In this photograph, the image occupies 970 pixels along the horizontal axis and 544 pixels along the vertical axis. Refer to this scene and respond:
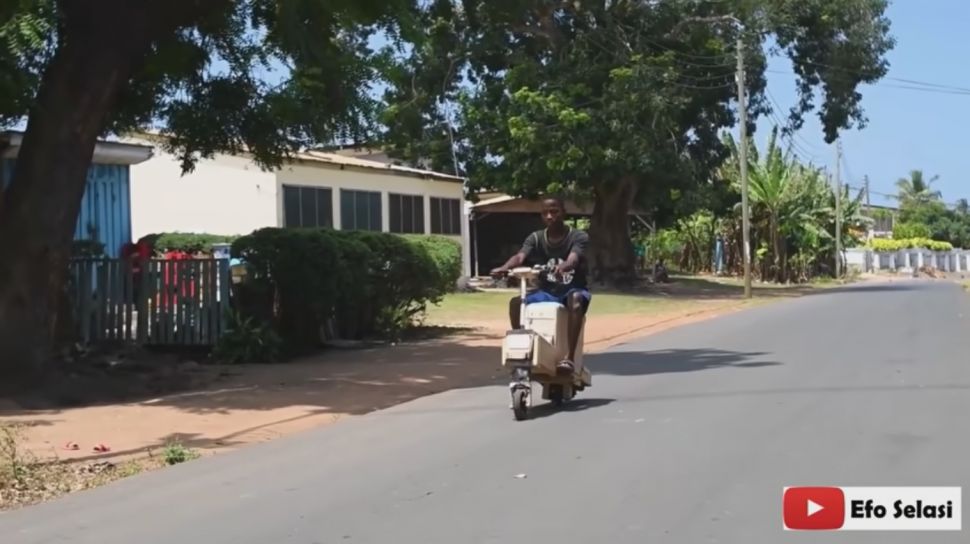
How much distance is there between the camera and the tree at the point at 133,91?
1271 centimetres

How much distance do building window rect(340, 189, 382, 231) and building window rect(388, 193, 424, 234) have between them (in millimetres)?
824

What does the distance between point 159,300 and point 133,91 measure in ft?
10.3

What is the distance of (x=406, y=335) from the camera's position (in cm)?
2045

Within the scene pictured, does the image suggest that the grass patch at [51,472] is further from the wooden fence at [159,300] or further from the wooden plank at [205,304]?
the wooden plank at [205,304]

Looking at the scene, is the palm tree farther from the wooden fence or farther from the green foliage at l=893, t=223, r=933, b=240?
the wooden fence

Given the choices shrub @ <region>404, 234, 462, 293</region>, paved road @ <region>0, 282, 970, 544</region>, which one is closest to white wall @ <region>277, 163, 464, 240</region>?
shrub @ <region>404, 234, 462, 293</region>

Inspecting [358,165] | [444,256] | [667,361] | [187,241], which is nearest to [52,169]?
[667,361]

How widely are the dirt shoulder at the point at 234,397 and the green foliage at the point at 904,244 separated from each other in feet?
202

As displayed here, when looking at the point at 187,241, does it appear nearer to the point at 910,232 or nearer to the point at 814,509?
the point at 814,509

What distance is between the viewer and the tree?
500 inches

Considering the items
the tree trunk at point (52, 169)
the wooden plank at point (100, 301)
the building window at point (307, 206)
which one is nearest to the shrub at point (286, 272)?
the wooden plank at point (100, 301)

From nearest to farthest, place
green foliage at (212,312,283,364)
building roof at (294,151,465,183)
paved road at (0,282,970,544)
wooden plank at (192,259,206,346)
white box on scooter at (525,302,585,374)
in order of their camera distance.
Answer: paved road at (0,282,970,544)
white box on scooter at (525,302,585,374)
green foliage at (212,312,283,364)
wooden plank at (192,259,206,346)
building roof at (294,151,465,183)

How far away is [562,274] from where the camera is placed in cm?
1065

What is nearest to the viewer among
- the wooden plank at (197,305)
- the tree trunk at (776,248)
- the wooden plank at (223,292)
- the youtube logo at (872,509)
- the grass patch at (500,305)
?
the youtube logo at (872,509)
